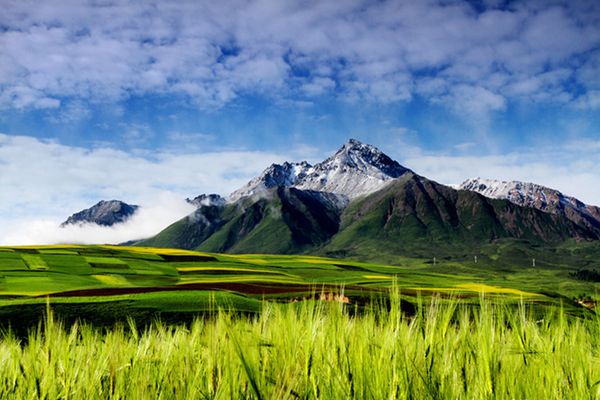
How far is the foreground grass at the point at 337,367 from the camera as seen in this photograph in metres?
2.42

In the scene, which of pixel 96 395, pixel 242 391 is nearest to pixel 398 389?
pixel 242 391

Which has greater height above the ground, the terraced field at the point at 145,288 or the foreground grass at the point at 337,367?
the foreground grass at the point at 337,367

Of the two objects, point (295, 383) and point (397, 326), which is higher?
point (397, 326)

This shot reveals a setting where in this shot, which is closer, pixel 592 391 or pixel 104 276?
pixel 592 391

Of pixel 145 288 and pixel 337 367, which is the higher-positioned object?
pixel 337 367

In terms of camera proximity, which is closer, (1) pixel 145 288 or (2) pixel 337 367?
(2) pixel 337 367

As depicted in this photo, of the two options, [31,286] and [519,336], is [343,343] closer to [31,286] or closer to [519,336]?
[519,336]

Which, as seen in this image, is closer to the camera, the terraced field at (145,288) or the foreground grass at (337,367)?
the foreground grass at (337,367)

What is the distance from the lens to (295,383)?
2512 millimetres

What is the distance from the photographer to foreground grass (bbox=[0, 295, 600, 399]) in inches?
95.1

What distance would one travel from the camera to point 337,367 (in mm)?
2678

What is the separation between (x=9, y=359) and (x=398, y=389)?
276 cm

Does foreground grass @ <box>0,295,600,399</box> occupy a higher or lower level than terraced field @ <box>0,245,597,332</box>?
higher

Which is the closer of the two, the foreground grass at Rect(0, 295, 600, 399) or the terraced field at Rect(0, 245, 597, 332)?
the foreground grass at Rect(0, 295, 600, 399)
